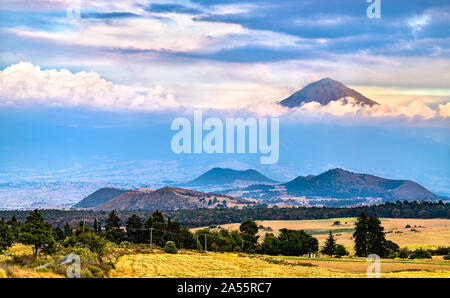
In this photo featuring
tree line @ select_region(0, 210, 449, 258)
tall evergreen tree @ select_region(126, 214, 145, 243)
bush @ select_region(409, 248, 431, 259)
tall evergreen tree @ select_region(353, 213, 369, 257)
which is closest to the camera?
bush @ select_region(409, 248, 431, 259)

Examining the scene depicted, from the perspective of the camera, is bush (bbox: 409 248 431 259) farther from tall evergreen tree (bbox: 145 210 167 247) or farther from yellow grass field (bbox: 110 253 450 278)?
tall evergreen tree (bbox: 145 210 167 247)

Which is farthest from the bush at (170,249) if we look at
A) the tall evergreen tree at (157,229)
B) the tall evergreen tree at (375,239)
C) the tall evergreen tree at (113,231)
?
the tall evergreen tree at (375,239)

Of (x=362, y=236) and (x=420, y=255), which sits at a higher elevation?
(x=362, y=236)

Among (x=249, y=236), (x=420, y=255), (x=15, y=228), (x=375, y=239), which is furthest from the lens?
(x=249, y=236)

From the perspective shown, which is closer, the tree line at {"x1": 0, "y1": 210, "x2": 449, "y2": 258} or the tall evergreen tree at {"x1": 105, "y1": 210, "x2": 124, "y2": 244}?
the tree line at {"x1": 0, "y1": 210, "x2": 449, "y2": 258}

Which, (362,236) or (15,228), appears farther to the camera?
(362,236)

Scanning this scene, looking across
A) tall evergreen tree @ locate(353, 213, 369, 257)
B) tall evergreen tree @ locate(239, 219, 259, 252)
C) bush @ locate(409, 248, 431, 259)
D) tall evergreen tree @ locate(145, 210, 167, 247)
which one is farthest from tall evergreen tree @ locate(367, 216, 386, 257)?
tall evergreen tree @ locate(145, 210, 167, 247)

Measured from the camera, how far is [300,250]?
15962 centimetres

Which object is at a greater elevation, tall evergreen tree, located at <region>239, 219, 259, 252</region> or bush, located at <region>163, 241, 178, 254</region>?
bush, located at <region>163, 241, 178, 254</region>

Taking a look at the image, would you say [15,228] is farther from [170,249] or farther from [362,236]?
[362,236]

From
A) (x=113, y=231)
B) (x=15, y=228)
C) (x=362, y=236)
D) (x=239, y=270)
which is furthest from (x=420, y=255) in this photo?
(x=15, y=228)
